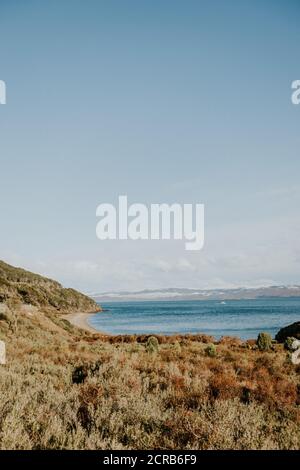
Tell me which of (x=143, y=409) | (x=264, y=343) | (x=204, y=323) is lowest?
(x=204, y=323)

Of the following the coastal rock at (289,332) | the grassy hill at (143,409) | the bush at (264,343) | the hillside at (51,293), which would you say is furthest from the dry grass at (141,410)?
the hillside at (51,293)

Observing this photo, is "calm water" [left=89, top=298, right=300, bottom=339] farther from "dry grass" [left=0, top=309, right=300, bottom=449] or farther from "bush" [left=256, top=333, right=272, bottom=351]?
"dry grass" [left=0, top=309, right=300, bottom=449]

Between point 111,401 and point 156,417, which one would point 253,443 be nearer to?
point 156,417

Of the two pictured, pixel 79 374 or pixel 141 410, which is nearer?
pixel 141 410

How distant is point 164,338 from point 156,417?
866 inches

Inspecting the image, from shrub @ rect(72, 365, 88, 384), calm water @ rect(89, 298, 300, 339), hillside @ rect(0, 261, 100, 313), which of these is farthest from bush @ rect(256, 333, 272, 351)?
hillside @ rect(0, 261, 100, 313)

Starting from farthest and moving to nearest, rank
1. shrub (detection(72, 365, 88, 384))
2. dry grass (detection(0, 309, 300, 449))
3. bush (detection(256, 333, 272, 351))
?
bush (detection(256, 333, 272, 351))
shrub (detection(72, 365, 88, 384))
dry grass (detection(0, 309, 300, 449))

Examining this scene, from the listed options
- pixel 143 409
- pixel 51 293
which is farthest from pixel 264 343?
pixel 51 293

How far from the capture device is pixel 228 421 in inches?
229

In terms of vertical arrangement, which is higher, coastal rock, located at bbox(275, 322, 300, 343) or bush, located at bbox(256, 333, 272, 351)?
bush, located at bbox(256, 333, 272, 351)

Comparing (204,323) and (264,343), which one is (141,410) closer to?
(264,343)

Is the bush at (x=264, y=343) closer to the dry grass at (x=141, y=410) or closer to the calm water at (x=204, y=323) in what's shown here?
the dry grass at (x=141, y=410)

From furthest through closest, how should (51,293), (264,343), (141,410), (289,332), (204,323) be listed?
(51,293) < (204,323) < (289,332) < (264,343) < (141,410)

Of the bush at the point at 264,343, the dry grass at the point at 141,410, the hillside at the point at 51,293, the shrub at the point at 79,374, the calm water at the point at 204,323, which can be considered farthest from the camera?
the hillside at the point at 51,293
